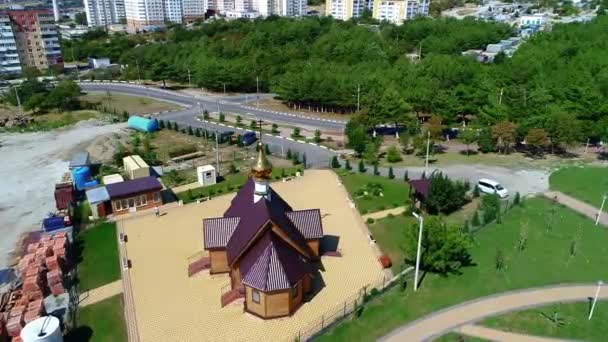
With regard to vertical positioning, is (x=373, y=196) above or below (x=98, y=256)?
above

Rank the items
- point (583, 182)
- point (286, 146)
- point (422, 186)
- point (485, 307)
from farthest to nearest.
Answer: point (286, 146) < point (583, 182) < point (422, 186) < point (485, 307)

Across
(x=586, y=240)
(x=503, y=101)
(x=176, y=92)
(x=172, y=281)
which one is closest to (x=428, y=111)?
(x=503, y=101)

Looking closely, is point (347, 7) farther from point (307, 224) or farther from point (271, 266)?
point (271, 266)

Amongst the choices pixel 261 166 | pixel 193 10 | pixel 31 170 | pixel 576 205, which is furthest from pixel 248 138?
pixel 193 10

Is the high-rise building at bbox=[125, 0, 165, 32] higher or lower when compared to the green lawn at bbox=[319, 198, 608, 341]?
higher

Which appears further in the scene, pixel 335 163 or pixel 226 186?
pixel 335 163

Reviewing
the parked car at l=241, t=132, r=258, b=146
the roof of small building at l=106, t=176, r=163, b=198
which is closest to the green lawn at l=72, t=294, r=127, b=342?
the roof of small building at l=106, t=176, r=163, b=198

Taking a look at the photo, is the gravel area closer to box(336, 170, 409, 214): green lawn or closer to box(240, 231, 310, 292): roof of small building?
box(240, 231, 310, 292): roof of small building

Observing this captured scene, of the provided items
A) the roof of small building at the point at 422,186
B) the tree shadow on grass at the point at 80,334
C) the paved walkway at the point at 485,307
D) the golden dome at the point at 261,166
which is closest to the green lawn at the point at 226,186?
the roof of small building at the point at 422,186
